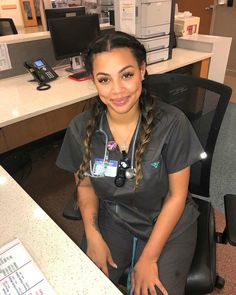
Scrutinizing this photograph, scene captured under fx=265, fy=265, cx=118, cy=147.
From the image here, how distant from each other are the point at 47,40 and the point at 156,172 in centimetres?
172

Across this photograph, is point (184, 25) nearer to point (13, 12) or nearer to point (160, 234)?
point (160, 234)

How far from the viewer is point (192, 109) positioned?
1.15 m

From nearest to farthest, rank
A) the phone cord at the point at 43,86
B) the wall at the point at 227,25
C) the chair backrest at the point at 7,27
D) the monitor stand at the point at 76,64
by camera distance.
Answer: the phone cord at the point at 43,86 → the monitor stand at the point at 76,64 → the chair backrest at the point at 7,27 → the wall at the point at 227,25

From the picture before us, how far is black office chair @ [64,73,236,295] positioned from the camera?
87 cm

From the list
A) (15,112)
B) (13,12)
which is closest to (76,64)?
(15,112)

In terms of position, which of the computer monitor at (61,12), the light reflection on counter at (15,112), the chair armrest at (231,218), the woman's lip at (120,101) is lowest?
the chair armrest at (231,218)

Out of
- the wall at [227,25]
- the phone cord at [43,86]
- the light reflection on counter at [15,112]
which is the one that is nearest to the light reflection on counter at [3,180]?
the light reflection on counter at [15,112]

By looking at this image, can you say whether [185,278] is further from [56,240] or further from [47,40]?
[47,40]

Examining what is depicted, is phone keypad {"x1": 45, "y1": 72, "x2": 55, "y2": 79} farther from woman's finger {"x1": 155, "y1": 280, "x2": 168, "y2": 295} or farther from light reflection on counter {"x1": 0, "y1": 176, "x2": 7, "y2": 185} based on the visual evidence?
woman's finger {"x1": 155, "y1": 280, "x2": 168, "y2": 295}

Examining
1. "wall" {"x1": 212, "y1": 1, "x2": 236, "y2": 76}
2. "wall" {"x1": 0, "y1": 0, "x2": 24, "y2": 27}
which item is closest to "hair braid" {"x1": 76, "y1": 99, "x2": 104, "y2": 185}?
"wall" {"x1": 212, "y1": 1, "x2": 236, "y2": 76}

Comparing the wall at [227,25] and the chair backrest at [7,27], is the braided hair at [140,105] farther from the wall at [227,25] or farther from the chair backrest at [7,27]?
the wall at [227,25]

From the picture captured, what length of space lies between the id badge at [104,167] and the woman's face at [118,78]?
185 millimetres

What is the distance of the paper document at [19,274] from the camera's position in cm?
60

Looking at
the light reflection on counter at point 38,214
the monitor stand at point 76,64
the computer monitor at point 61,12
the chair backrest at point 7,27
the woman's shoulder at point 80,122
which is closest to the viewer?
the light reflection on counter at point 38,214
